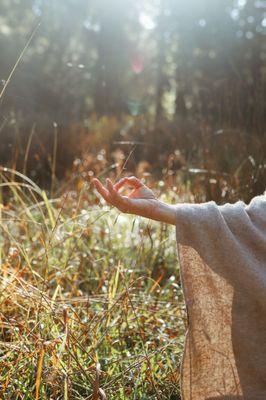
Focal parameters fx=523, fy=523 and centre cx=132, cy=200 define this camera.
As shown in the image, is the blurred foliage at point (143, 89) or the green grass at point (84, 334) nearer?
the green grass at point (84, 334)

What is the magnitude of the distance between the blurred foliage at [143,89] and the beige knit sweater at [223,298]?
0.94 meters

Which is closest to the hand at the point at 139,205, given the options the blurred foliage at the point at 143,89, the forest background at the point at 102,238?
the forest background at the point at 102,238

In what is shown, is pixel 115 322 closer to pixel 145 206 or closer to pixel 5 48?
pixel 145 206

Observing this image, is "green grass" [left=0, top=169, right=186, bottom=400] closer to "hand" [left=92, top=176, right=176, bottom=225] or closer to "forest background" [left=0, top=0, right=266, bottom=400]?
"forest background" [left=0, top=0, right=266, bottom=400]

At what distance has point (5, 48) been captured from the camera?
59.1 feet

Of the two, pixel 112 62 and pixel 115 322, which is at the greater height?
pixel 112 62

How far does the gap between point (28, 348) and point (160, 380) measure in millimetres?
459

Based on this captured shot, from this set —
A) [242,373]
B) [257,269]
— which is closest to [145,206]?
[257,269]

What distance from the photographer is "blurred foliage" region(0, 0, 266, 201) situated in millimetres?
3464

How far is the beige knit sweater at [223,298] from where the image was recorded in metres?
1.42

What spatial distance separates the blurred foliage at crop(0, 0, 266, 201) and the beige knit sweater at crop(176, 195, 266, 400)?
94 cm

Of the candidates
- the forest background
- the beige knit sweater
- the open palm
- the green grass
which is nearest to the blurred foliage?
the forest background

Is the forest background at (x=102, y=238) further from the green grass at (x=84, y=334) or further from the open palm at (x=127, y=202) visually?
the open palm at (x=127, y=202)

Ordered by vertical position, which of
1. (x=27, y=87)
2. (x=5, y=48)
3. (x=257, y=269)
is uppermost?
(x=5, y=48)
